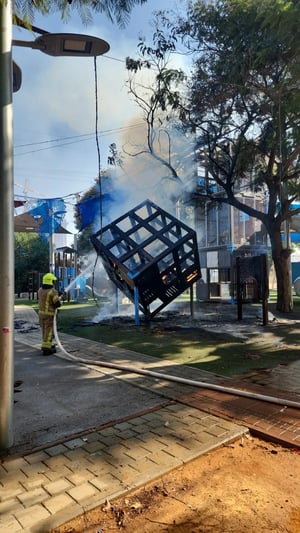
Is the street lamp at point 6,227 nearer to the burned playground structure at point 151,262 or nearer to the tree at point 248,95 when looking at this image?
the tree at point 248,95

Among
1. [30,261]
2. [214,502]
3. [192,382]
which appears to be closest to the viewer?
[214,502]

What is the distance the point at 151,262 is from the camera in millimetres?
10281

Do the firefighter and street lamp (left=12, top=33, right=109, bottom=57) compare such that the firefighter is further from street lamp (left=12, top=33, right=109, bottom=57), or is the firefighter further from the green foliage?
the green foliage

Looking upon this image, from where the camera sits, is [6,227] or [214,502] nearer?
[214,502]

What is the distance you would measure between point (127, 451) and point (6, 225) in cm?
219

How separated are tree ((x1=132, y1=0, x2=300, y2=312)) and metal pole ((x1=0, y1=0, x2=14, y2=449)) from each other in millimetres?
5074

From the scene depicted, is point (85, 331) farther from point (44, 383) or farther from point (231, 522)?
point (231, 522)

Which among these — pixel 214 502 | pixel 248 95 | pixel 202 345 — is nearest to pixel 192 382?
pixel 214 502

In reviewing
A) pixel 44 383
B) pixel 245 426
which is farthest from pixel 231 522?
pixel 44 383

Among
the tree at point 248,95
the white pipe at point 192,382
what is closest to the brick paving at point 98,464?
the white pipe at point 192,382

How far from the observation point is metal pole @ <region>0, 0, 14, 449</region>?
3.03m

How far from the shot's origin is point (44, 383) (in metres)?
5.12

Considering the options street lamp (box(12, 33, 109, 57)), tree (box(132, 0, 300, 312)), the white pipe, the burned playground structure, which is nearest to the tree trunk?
tree (box(132, 0, 300, 312))

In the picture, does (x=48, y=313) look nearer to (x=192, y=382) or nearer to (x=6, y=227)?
(x=192, y=382)
